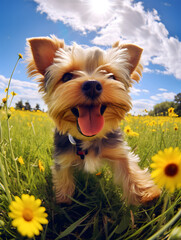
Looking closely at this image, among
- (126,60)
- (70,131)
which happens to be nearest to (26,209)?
(70,131)

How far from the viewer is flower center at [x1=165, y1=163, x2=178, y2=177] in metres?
0.71

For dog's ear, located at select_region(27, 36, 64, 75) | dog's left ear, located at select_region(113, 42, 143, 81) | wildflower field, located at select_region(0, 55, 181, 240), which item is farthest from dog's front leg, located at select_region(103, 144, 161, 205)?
dog's ear, located at select_region(27, 36, 64, 75)

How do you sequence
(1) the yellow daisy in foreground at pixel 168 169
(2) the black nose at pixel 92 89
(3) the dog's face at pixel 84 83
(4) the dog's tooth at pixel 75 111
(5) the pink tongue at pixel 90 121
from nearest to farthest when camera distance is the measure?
1. (1) the yellow daisy in foreground at pixel 168 169
2. (2) the black nose at pixel 92 89
3. (3) the dog's face at pixel 84 83
4. (5) the pink tongue at pixel 90 121
5. (4) the dog's tooth at pixel 75 111

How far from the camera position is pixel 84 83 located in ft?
6.62

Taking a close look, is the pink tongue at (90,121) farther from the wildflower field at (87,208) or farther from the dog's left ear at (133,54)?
the dog's left ear at (133,54)

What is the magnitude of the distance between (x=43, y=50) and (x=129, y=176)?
2001 millimetres

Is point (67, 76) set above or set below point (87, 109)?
above

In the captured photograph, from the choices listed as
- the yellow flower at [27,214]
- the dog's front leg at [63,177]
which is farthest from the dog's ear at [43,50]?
the yellow flower at [27,214]

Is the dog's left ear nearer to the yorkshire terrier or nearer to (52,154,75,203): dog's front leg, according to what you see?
the yorkshire terrier

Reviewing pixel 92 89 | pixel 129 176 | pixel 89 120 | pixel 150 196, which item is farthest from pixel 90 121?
pixel 150 196

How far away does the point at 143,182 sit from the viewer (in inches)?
94.1

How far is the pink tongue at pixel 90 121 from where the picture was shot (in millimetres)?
2221

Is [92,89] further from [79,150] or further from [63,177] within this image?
[63,177]

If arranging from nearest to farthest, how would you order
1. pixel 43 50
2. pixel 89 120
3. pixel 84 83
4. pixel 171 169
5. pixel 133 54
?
pixel 171 169
pixel 84 83
pixel 89 120
pixel 43 50
pixel 133 54
